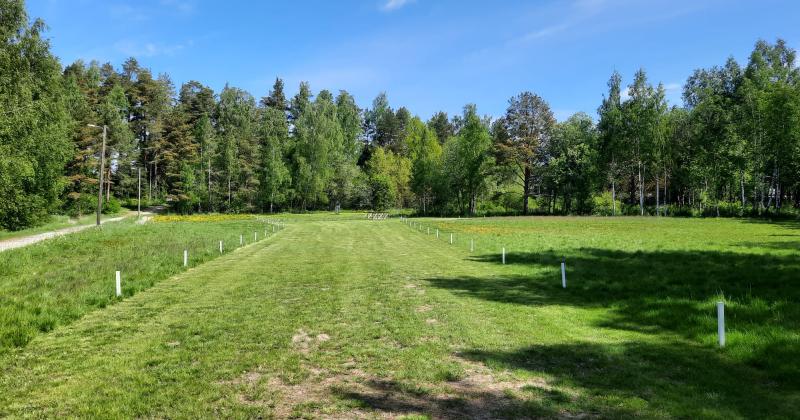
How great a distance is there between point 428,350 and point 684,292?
8793 millimetres

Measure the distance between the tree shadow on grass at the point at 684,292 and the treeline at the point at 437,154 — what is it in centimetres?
4531

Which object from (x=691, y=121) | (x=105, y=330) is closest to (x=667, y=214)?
(x=691, y=121)

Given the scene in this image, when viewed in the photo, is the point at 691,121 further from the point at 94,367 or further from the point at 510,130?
the point at 94,367

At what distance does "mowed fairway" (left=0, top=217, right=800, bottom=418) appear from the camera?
21.2 ft

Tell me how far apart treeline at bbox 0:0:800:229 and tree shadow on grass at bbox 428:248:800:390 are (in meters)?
45.3

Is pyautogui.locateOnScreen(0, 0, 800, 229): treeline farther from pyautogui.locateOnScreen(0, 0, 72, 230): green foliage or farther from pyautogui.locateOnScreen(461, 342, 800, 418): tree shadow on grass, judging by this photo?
pyautogui.locateOnScreen(461, 342, 800, 418): tree shadow on grass

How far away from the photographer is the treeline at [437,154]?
212ft

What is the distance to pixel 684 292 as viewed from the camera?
13312 millimetres

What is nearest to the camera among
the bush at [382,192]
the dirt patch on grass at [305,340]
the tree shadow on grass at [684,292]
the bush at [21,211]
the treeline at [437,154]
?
the tree shadow on grass at [684,292]

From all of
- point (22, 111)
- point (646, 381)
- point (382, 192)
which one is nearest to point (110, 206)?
point (382, 192)

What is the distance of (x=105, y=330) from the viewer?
34.8 feet

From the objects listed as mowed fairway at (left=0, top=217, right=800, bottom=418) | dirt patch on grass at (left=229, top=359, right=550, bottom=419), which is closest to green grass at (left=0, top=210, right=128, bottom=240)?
mowed fairway at (left=0, top=217, right=800, bottom=418)

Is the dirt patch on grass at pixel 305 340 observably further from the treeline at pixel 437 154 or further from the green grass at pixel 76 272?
the treeline at pixel 437 154

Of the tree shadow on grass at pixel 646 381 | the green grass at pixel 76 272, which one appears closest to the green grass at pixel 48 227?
the green grass at pixel 76 272
